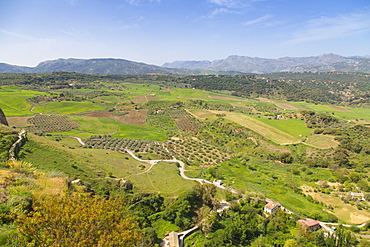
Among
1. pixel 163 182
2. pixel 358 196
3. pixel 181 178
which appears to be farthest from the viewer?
pixel 181 178

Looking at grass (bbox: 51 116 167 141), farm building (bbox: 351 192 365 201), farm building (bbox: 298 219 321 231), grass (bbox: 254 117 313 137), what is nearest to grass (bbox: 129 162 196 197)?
farm building (bbox: 298 219 321 231)

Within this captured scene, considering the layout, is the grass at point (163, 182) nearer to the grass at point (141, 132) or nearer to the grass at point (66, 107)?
the grass at point (141, 132)

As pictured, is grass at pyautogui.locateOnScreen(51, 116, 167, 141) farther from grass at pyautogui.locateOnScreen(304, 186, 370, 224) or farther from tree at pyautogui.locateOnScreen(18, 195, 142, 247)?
tree at pyautogui.locateOnScreen(18, 195, 142, 247)

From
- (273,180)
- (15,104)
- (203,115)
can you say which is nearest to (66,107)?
(15,104)

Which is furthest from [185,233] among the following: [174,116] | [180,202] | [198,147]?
[174,116]

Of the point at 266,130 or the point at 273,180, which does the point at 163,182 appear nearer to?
the point at 273,180

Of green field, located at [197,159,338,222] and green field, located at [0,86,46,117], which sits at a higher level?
green field, located at [0,86,46,117]

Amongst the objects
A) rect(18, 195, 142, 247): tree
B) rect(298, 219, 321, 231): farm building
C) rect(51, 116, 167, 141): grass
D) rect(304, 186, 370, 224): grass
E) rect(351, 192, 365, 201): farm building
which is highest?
rect(18, 195, 142, 247): tree
